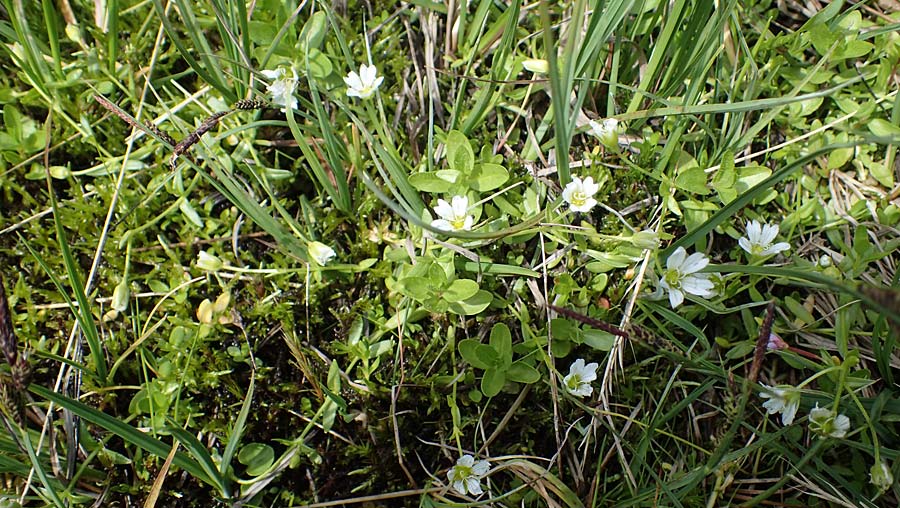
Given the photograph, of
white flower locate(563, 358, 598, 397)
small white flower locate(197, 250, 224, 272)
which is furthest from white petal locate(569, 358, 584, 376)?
small white flower locate(197, 250, 224, 272)

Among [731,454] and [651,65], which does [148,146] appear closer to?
[651,65]

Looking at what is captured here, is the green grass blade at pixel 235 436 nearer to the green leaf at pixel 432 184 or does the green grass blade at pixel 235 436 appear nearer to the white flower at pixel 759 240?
the green leaf at pixel 432 184

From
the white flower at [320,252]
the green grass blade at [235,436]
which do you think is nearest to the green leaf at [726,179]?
the white flower at [320,252]

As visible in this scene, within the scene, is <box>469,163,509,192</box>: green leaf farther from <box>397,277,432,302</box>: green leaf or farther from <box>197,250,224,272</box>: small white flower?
<box>197,250,224,272</box>: small white flower

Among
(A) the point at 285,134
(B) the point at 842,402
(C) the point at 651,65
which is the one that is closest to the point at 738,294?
(B) the point at 842,402

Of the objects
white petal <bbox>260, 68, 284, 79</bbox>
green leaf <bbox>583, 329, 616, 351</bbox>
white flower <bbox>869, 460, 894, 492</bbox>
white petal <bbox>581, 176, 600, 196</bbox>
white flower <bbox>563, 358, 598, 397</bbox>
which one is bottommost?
white flower <bbox>869, 460, 894, 492</bbox>

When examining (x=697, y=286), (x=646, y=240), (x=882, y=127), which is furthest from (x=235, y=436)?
(x=882, y=127)
